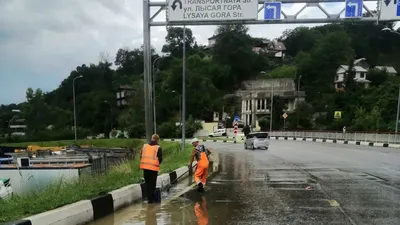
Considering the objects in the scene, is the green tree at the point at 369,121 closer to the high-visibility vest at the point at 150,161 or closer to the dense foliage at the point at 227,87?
the dense foliage at the point at 227,87

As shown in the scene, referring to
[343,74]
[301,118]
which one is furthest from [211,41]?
[301,118]

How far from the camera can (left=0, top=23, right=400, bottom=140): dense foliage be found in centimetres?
7319

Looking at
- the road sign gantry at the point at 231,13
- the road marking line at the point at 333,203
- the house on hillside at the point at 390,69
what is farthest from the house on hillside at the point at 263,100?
the road marking line at the point at 333,203

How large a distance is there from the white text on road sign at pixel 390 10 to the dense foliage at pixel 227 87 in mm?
43500

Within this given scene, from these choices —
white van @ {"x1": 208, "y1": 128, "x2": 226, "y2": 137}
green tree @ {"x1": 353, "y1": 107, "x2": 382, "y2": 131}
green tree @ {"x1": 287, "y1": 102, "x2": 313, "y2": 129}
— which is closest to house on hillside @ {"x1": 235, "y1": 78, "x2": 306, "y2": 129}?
green tree @ {"x1": 287, "y1": 102, "x2": 313, "y2": 129}

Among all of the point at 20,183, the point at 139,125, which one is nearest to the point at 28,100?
the point at 139,125

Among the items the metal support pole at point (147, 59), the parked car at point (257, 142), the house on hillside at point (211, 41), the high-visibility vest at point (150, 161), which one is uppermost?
the house on hillside at point (211, 41)

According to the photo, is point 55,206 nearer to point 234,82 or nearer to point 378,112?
point 378,112

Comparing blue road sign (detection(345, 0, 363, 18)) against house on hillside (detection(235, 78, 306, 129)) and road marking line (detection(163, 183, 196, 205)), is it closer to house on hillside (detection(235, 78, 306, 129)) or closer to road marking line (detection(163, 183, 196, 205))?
road marking line (detection(163, 183, 196, 205))

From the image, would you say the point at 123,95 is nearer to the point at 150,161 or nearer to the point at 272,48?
the point at 272,48

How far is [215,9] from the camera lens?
13820 mm

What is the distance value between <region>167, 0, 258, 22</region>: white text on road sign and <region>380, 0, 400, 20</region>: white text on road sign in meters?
4.31

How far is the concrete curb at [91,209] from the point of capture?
6.30 meters

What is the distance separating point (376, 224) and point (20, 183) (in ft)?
46.0
